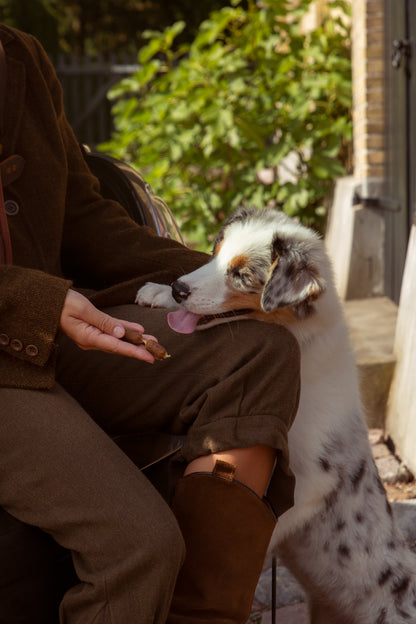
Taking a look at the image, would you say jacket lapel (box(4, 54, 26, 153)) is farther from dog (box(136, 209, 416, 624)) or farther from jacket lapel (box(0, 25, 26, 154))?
dog (box(136, 209, 416, 624))

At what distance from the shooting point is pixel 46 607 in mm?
1631

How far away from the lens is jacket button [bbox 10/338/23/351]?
172cm

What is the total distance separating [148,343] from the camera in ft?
5.51

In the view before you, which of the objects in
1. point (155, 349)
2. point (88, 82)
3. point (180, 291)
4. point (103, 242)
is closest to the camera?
point (155, 349)

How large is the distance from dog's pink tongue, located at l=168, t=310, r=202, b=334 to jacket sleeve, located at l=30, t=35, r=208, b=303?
10.8 inches

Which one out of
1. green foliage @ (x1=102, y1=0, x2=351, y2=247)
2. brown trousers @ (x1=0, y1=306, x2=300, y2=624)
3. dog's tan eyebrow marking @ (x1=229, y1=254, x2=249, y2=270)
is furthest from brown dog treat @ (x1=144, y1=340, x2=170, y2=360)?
→ green foliage @ (x1=102, y1=0, x2=351, y2=247)

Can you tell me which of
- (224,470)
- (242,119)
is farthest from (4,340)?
(242,119)

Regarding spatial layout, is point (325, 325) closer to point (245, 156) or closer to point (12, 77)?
point (12, 77)

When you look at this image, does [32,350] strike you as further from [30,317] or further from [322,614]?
[322,614]

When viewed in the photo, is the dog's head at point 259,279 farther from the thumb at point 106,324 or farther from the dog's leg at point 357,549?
the dog's leg at point 357,549

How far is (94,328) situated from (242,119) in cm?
553

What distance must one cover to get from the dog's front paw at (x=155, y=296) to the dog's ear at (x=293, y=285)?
302 millimetres

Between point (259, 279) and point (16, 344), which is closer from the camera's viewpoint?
point (16, 344)

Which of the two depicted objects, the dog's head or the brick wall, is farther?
the brick wall
